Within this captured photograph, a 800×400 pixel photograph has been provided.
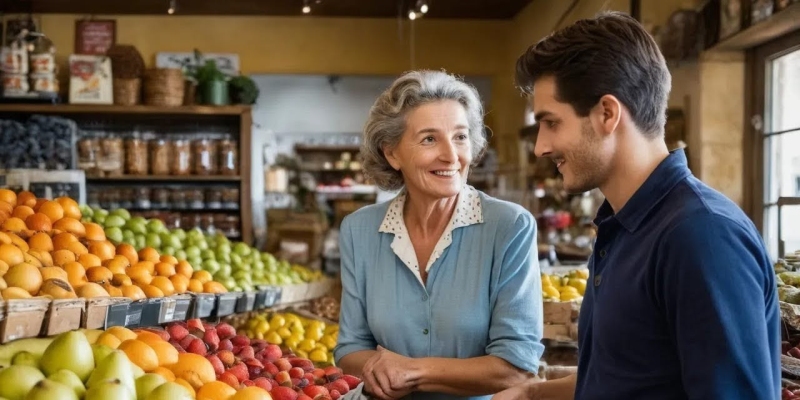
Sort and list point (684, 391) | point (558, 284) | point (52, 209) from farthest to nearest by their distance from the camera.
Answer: point (558, 284) → point (52, 209) → point (684, 391)

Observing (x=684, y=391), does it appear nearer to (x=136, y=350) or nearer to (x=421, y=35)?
(x=136, y=350)

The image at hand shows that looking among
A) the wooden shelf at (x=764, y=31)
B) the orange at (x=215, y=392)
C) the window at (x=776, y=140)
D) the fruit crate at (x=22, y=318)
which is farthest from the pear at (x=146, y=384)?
the window at (x=776, y=140)

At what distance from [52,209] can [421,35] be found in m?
6.95

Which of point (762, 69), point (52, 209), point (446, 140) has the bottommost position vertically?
point (52, 209)

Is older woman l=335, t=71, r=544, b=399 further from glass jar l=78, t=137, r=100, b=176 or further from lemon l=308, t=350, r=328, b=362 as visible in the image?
glass jar l=78, t=137, r=100, b=176

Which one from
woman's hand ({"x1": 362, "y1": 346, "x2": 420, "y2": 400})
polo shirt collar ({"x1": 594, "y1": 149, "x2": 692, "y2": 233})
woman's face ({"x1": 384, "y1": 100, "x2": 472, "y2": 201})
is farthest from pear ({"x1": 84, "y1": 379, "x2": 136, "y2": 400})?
woman's face ({"x1": 384, "y1": 100, "x2": 472, "y2": 201})

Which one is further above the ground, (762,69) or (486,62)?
(486,62)

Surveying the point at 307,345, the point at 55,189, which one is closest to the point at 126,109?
the point at 55,189

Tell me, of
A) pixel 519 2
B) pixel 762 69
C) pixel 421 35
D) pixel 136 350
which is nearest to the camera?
pixel 136 350

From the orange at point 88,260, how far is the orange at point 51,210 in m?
0.38

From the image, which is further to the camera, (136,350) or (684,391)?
(136,350)

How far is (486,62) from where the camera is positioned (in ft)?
32.1

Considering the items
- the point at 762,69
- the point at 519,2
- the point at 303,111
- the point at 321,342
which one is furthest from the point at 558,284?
the point at 303,111

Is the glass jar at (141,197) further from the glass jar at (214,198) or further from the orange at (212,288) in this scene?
the orange at (212,288)
